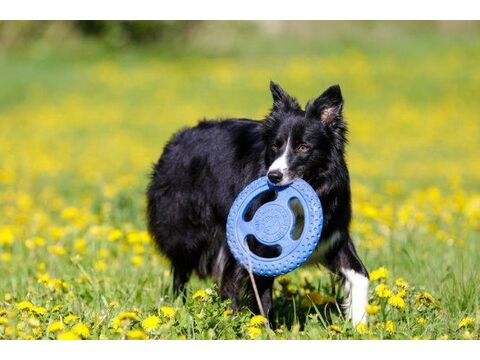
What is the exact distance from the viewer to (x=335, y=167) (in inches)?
197

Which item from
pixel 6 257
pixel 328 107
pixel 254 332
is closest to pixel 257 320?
pixel 254 332

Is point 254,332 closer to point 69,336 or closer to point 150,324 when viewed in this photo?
point 150,324

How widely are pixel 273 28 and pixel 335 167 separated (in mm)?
22975

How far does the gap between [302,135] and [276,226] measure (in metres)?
0.58

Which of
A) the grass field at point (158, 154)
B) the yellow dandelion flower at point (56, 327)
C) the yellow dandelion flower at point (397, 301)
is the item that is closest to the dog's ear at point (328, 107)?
the grass field at point (158, 154)

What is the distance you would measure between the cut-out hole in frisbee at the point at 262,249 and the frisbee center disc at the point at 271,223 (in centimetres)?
11

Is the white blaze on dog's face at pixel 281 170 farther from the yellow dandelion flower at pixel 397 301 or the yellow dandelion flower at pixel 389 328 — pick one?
the yellow dandelion flower at pixel 389 328

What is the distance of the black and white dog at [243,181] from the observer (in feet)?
16.1

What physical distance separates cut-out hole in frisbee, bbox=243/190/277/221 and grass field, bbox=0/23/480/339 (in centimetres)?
65

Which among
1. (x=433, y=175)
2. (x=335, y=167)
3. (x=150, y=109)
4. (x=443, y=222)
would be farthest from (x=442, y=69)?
(x=335, y=167)

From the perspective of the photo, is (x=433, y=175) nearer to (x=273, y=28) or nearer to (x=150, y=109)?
(x=150, y=109)

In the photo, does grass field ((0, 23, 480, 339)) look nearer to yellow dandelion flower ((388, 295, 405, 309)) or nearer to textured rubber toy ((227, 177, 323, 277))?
yellow dandelion flower ((388, 295, 405, 309))

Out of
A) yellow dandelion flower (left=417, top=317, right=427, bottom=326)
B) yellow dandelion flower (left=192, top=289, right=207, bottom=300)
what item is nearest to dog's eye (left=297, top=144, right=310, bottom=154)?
yellow dandelion flower (left=192, top=289, right=207, bottom=300)

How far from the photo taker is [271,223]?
16.2ft
